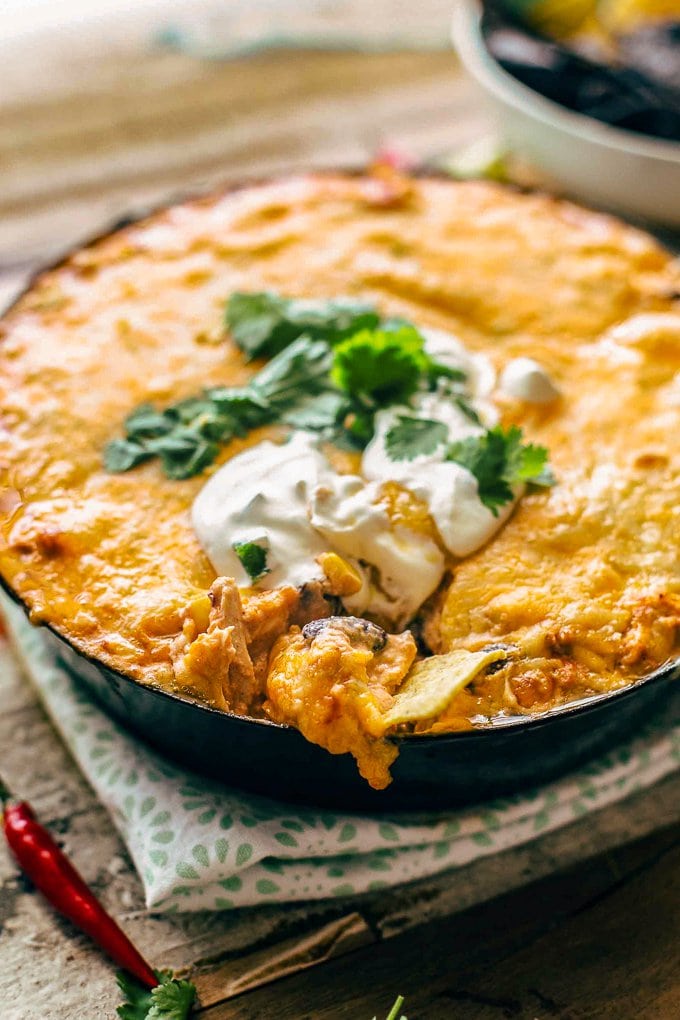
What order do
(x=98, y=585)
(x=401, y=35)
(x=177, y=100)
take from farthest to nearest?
1. (x=401, y=35)
2. (x=177, y=100)
3. (x=98, y=585)

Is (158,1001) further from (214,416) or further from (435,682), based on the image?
(214,416)

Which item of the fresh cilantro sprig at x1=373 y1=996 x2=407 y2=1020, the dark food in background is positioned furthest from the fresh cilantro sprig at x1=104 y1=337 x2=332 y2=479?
the dark food in background

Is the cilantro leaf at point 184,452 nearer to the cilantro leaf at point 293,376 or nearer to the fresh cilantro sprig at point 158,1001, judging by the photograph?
the cilantro leaf at point 293,376

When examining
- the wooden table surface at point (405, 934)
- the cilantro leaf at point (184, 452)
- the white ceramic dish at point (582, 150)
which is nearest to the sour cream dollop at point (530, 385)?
the cilantro leaf at point (184, 452)

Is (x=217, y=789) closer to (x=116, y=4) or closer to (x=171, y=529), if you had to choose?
(x=171, y=529)

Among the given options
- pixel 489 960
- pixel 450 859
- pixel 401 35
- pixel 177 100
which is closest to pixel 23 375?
pixel 450 859

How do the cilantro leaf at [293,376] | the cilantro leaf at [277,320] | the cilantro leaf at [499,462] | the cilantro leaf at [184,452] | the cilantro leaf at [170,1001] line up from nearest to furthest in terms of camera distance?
the cilantro leaf at [170,1001] → the cilantro leaf at [499,462] → the cilantro leaf at [184,452] → the cilantro leaf at [293,376] → the cilantro leaf at [277,320]
